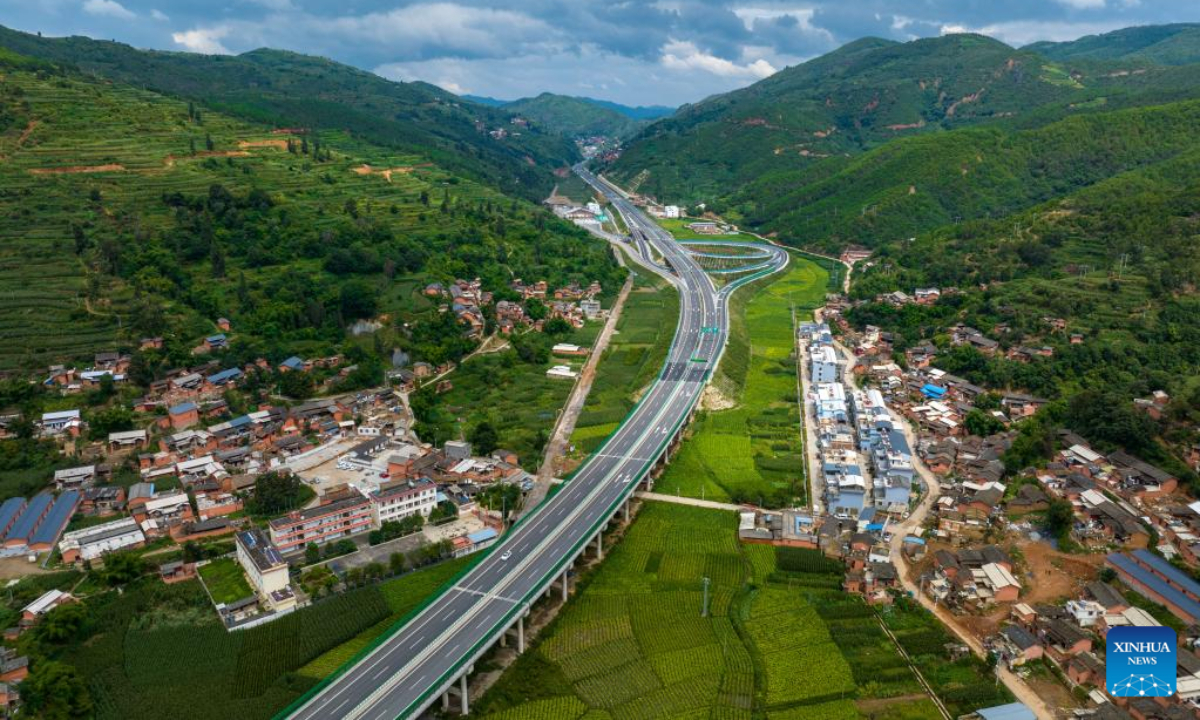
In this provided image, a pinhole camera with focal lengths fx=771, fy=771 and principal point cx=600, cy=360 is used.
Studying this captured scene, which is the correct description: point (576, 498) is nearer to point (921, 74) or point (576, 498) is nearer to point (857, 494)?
point (857, 494)

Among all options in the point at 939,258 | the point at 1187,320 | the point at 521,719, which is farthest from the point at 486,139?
the point at 521,719

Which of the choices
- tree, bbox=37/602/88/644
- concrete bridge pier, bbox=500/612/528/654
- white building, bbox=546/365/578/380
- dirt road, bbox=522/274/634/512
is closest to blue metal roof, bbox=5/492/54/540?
tree, bbox=37/602/88/644

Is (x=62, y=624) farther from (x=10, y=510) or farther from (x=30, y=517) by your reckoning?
(x=10, y=510)

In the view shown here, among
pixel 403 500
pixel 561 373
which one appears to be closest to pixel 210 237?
pixel 561 373

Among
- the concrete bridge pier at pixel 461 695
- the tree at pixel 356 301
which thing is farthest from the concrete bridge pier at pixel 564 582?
the tree at pixel 356 301

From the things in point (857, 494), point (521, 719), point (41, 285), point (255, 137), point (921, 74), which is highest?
point (921, 74)

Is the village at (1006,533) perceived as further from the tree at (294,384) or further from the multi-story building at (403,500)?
the tree at (294,384)

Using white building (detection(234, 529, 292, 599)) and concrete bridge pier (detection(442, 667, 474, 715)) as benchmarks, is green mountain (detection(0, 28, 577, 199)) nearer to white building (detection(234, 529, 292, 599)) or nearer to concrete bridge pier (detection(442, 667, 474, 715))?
white building (detection(234, 529, 292, 599))

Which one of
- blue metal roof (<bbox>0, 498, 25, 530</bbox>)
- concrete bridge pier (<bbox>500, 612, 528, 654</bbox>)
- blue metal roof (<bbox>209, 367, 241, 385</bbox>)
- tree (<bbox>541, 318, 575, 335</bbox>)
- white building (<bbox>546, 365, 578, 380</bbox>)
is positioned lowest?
concrete bridge pier (<bbox>500, 612, 528, 654</bbox>)
